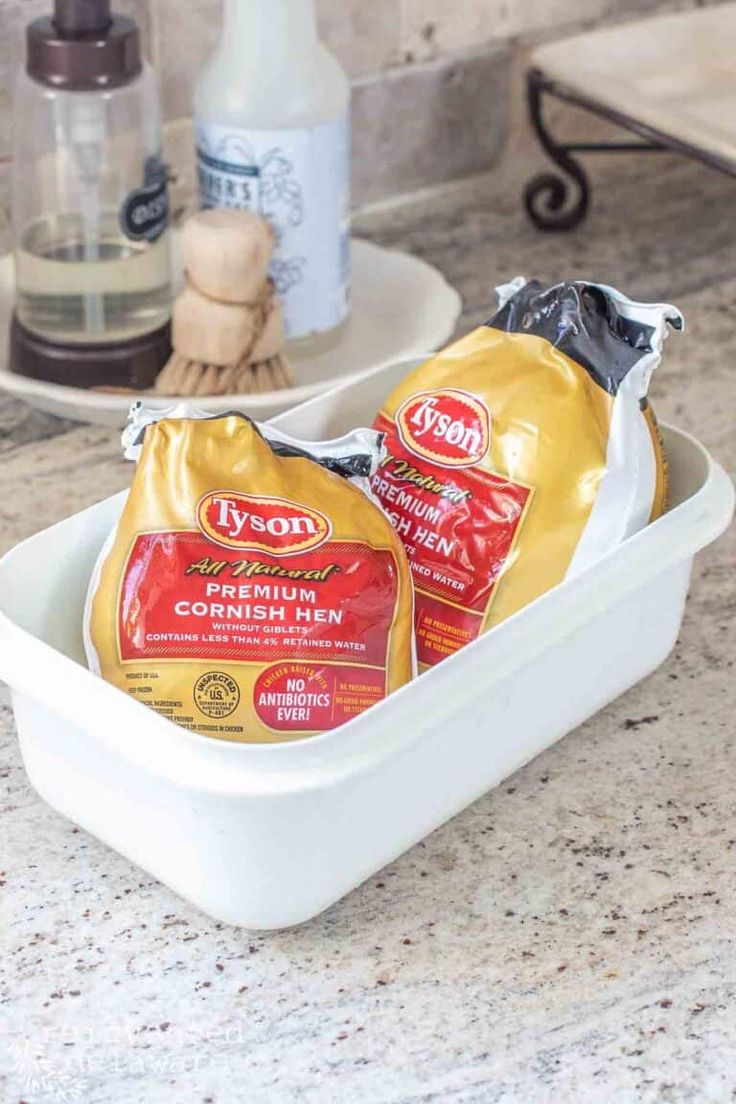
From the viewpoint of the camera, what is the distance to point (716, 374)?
3.04 feet

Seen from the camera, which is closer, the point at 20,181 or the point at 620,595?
the point at 620,595

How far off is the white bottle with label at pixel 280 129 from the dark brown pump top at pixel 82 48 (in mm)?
55

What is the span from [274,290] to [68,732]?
38 centimetres

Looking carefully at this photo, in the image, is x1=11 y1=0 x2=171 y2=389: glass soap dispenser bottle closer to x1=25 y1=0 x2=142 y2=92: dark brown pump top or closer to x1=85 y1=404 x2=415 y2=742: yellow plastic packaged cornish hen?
x1=25 y1=0 x2=142 y2=92: dark brown pump top

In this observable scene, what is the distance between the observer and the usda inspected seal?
54 centimetres

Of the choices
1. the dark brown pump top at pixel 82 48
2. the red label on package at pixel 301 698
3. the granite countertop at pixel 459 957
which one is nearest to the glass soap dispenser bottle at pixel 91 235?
the dark brown pump top at pixel 82 48

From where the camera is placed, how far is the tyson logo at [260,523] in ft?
1.81

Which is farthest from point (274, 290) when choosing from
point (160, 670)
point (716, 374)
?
point (160, 670)

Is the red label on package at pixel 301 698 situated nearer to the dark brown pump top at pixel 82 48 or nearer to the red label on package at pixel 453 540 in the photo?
the red label on package at pixel 453 540

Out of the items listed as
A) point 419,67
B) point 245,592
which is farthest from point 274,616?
point 419,67

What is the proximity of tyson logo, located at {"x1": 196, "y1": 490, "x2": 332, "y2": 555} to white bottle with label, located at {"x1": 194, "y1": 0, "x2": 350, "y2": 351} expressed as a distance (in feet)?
1.08

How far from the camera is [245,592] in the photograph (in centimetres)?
54

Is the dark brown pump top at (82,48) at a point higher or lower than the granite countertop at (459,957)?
higher

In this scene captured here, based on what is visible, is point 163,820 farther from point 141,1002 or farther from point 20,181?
point 20,181
